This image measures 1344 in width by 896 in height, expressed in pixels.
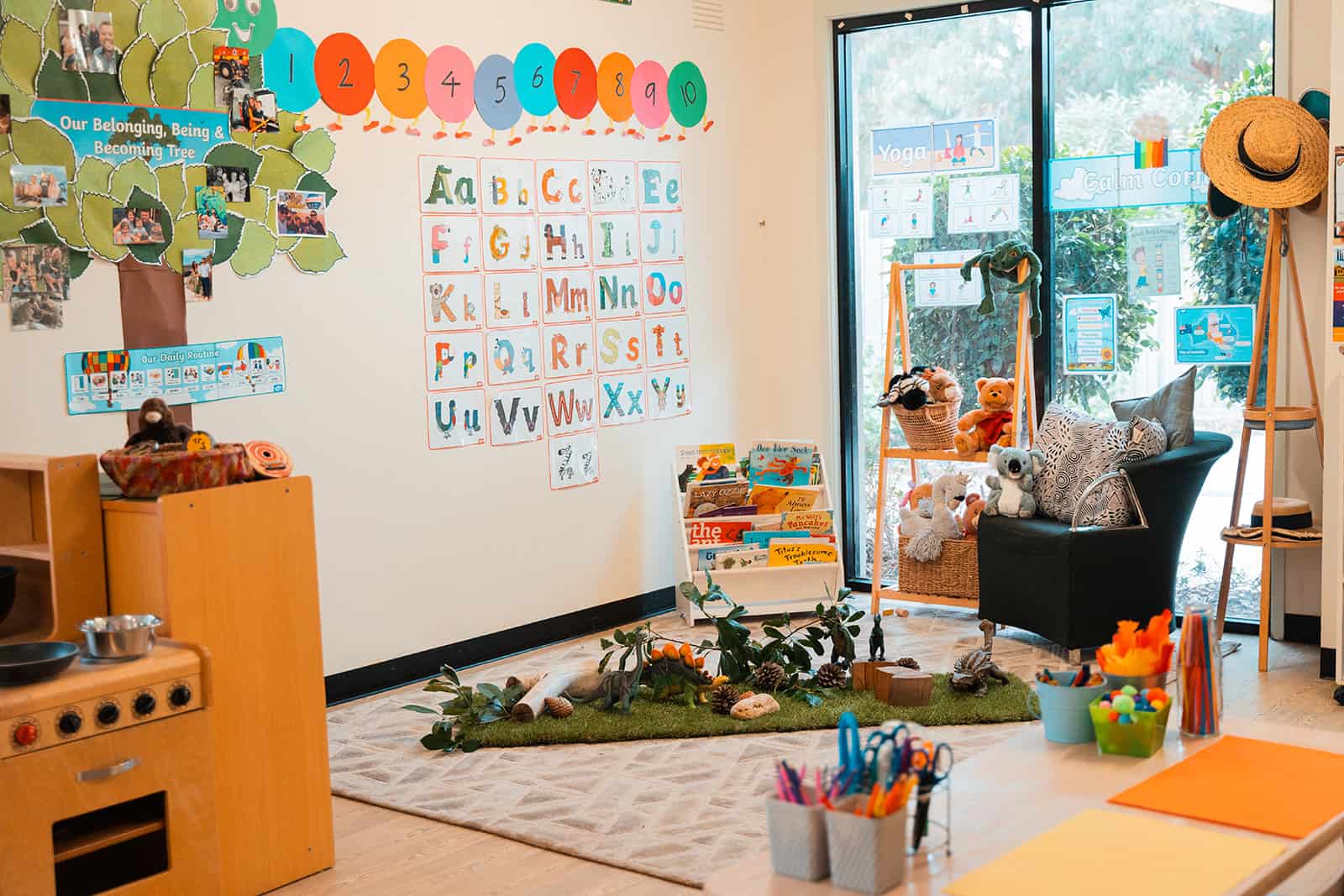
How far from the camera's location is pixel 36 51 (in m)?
4.00

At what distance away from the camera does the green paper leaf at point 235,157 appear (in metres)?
4.47

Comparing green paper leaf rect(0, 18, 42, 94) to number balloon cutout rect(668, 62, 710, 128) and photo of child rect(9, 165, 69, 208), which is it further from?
number balloon cutout rect(668, 62, 710, 128)

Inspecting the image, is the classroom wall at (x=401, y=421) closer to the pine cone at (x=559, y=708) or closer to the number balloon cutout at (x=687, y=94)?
the number balloon cutout at (x=687, y=94)

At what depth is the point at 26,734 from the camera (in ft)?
9.23

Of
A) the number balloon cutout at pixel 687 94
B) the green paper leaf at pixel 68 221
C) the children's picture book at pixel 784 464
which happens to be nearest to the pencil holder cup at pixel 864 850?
the green paper leaf at pixel 68 221

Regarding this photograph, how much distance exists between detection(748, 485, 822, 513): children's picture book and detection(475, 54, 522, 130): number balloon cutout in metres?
1.86

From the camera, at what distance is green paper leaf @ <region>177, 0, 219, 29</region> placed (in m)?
4.37

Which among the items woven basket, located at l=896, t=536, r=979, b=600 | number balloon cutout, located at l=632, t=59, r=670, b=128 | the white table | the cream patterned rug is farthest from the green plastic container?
number balloon cutout, located at l=632, t=59, r=670, b=128

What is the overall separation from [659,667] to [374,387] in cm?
139

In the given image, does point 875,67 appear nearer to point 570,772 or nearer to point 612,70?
point 612,70

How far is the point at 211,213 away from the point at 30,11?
30.3 inches

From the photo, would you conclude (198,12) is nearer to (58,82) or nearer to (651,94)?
(58,82)

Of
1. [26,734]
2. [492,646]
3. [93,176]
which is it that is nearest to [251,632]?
[26,734]

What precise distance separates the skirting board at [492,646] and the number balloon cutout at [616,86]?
204 cm
